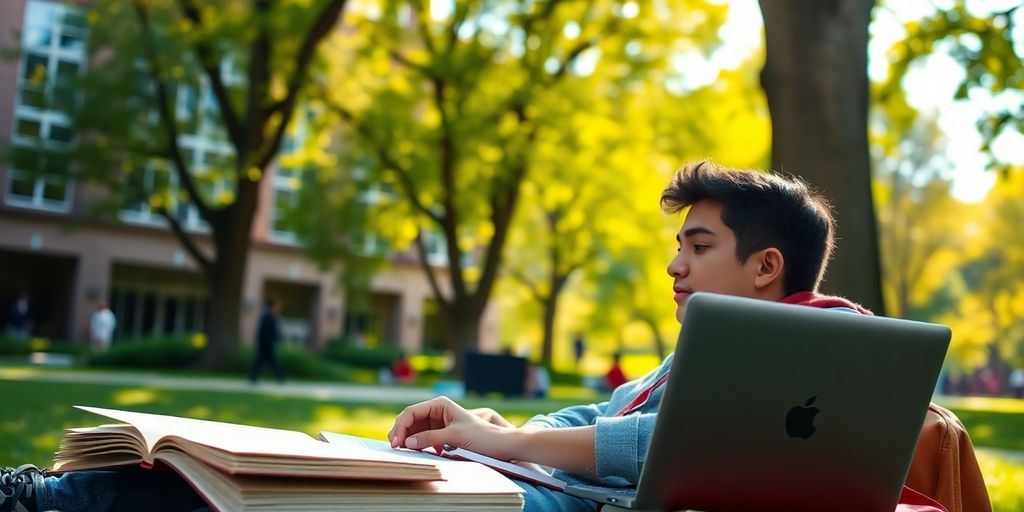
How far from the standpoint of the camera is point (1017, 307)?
1710 inches

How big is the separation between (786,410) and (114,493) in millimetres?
1416

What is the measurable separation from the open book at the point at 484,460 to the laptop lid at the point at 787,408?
440 mm

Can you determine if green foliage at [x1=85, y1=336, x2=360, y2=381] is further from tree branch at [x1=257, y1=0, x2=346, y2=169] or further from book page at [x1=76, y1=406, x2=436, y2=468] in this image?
book page at [x1=76, y1=406, x2=436, y2=468]

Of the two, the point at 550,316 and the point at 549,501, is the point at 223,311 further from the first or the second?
the point at 549,501

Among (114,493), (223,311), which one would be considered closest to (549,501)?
(114,493)

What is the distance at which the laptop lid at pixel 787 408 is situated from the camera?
2068 mm

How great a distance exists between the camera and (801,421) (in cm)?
224

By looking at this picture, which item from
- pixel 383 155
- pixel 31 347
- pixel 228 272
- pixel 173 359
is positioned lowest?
pixel 31 347

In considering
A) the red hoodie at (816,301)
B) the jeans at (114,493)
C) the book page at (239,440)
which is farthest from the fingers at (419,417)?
the red hoodie at (816,301)

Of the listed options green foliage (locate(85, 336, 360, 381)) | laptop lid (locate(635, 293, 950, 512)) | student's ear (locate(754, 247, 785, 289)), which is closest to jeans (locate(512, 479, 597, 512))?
laptop lid (locate(635, 293, 950, 512))

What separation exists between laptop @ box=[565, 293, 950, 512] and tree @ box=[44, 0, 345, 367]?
19.0 m

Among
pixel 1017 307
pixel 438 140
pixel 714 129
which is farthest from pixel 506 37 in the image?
pixel 1017 307

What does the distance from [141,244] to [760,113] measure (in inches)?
992

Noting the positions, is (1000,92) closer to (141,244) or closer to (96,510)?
(96,510)
